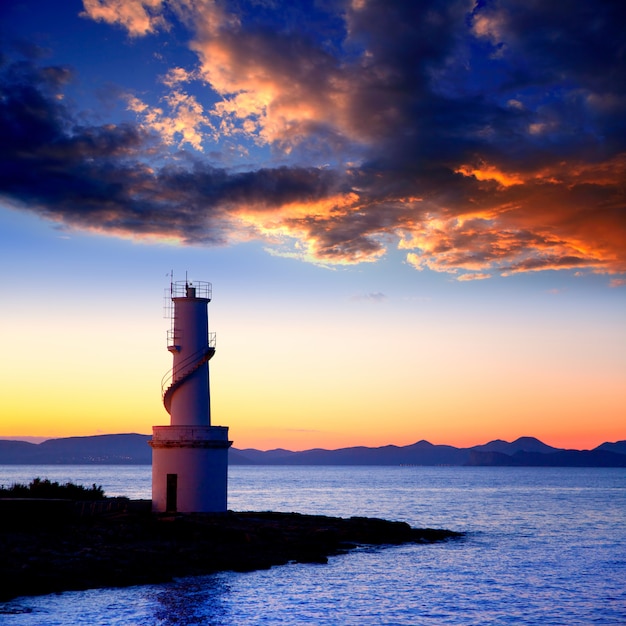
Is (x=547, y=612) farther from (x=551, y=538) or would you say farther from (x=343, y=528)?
(x=551, y=538)

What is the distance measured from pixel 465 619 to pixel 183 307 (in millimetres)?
21321

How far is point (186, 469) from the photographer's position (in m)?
39.8

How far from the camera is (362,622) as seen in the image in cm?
2745

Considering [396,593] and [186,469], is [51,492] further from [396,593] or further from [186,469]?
[396,593]

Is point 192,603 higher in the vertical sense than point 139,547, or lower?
lower

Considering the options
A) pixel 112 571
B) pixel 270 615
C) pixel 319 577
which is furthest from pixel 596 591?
pixel 112 571

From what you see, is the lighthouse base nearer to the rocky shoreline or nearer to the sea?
the rocky shoreline

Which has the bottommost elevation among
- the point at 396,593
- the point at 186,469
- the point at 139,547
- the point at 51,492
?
the point at 396,593

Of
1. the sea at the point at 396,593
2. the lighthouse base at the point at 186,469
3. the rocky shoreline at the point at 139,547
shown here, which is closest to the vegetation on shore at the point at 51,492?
the rocky shoreline at the point at 139,547

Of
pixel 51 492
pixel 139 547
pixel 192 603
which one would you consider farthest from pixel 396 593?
pixel 51 492

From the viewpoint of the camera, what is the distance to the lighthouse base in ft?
131

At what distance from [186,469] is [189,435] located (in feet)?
5.62

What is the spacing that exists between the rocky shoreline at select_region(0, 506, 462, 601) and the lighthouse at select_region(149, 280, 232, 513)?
1.09 m

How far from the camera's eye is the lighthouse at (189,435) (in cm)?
3984
